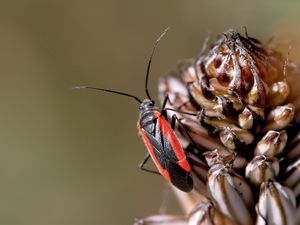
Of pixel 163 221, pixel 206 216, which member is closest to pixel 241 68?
pixel 206 216

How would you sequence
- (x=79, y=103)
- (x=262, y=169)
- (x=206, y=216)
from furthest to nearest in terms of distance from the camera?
(x=79, y=103) < (x=206, y=216) < (x=262, y=169)

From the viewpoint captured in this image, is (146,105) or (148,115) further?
(146,105)

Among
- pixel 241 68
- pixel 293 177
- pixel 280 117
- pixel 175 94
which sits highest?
pixel 241 68

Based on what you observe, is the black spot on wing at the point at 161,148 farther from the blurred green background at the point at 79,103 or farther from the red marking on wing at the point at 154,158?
the blurred green background at the point at 79,103

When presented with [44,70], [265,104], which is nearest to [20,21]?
[44,70]

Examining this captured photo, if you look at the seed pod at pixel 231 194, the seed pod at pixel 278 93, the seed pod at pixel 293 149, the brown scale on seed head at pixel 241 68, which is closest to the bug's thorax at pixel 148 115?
the brown scale on seed head at pixel 241 68

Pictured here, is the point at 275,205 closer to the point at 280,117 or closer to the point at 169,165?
the point at 280,117
